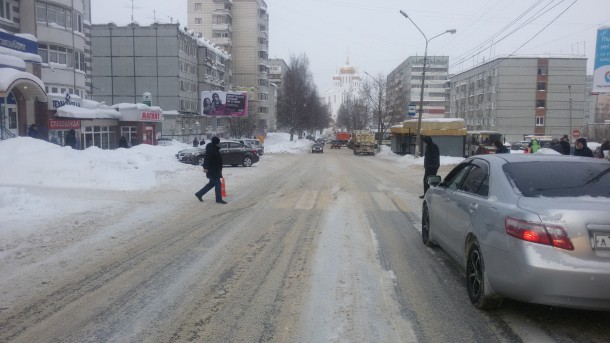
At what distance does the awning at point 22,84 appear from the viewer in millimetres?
20994

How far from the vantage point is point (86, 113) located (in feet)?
101

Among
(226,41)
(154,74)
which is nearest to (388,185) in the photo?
(154,74)

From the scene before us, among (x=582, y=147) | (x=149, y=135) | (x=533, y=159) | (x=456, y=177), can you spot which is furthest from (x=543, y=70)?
(x=533, y=159)

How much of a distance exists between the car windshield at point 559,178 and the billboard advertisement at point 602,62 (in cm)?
2026

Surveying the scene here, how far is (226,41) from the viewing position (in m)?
87.1

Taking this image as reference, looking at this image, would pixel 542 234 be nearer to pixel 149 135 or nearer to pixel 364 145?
pixel 149 135

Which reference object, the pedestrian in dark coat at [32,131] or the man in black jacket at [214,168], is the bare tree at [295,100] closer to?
the pedestrian in dark coat at [32,131]

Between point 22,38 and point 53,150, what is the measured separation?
460 inches

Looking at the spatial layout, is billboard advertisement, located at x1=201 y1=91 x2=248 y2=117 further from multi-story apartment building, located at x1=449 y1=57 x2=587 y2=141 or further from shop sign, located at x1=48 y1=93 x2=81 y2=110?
multi-story apartment building, located at x1=449 y1=57 x2=587 y2=141

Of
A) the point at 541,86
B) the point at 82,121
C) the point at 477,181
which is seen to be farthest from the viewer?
the point at 541,86

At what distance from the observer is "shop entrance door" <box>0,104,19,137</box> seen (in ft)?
77.1

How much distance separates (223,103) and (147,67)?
9.90m

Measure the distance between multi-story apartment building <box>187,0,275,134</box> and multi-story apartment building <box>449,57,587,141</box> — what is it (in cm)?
4024

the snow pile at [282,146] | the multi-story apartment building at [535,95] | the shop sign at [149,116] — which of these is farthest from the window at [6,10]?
the multi-story apartment building at [535,95]
